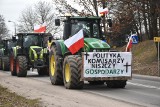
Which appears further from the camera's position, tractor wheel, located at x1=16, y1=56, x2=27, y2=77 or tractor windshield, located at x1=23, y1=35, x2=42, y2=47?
tractor windshield, located at x1=23, y1=35, x2=42, y2=47

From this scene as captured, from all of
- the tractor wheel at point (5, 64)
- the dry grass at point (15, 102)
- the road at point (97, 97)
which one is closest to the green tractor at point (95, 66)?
the road at point (97, 97)

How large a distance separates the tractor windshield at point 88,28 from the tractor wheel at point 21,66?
6522mm

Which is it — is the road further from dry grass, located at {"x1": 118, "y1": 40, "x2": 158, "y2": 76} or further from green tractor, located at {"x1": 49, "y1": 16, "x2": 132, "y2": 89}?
dry grass, located at {"x1": 118, "y1": 40, "x2": 158, "y2": 76}

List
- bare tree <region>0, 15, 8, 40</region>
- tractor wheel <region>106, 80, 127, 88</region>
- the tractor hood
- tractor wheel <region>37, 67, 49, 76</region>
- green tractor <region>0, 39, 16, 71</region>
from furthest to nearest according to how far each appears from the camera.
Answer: bare tree <region>0, 15, 8, 40</region> < green tractor <region>0, 39, 16, 71</region> < tractor wheel <region>37, 67, 49, 76</region> < tractor wheel <region>106, 80, 127, 88</region> < the tractor hood

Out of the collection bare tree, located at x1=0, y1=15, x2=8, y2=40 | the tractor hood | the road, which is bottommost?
the road

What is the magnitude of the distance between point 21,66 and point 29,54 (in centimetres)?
153

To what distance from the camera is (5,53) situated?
1286 inches

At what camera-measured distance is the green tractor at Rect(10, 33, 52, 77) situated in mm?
22297

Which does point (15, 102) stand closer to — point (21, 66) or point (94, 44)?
point (94, 44)

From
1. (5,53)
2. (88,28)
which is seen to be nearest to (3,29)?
(5,53)

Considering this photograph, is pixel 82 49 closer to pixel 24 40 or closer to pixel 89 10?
pixel 24 40

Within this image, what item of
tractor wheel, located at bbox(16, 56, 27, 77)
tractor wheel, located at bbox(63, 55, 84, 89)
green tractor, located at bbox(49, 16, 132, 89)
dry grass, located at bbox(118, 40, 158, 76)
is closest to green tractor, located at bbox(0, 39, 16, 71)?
tractor wheel, located at bbox(16, 56, 27, 77)

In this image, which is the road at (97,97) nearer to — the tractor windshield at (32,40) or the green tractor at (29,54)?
the green tractor at (29,54)

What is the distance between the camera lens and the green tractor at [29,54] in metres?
22.3
